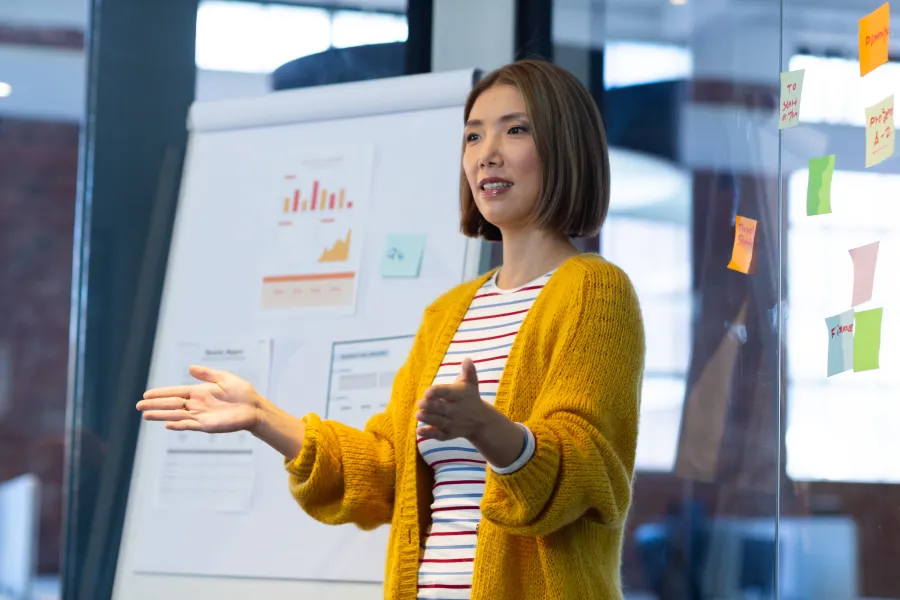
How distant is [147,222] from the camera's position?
9.06ft

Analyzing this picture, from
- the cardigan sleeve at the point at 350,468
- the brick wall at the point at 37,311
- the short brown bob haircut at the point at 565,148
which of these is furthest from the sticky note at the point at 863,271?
the brick wall at the point at 37,311

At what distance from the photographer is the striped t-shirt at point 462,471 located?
1.36 metres

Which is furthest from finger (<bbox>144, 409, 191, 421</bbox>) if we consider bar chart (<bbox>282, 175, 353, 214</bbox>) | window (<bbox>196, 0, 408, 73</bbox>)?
window (<bbox>196, 0, 408, 73</bbox>)

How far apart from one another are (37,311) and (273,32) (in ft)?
13.9

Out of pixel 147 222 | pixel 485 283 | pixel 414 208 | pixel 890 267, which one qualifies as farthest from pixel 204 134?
pixel 890 267

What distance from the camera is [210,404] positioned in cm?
141

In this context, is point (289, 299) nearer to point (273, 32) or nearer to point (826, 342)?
point (273, 32)

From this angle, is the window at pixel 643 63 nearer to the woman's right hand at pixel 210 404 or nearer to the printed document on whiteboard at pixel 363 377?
the printed document on whiteboard at pixel 363 377

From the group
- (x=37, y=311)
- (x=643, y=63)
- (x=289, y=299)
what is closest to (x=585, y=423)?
(x=289, y=299)

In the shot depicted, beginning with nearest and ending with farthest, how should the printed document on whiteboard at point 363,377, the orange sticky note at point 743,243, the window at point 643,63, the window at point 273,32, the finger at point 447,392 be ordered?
the finger at point 447,392 < the orange sticky note at point 743,243 < the printed document on whiteboard at point 363,377 < the window at point 643,63 < the window at point 273,32

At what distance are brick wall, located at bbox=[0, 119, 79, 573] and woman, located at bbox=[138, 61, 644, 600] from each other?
5357mm

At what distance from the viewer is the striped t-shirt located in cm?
136

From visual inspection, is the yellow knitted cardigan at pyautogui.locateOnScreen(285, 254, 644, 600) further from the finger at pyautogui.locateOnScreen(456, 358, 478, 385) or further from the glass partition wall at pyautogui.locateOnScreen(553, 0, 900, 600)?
the glass partition wall at pyautogui.locateOnScreen(553, 0, 900, 600)

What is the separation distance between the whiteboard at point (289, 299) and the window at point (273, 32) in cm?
41
